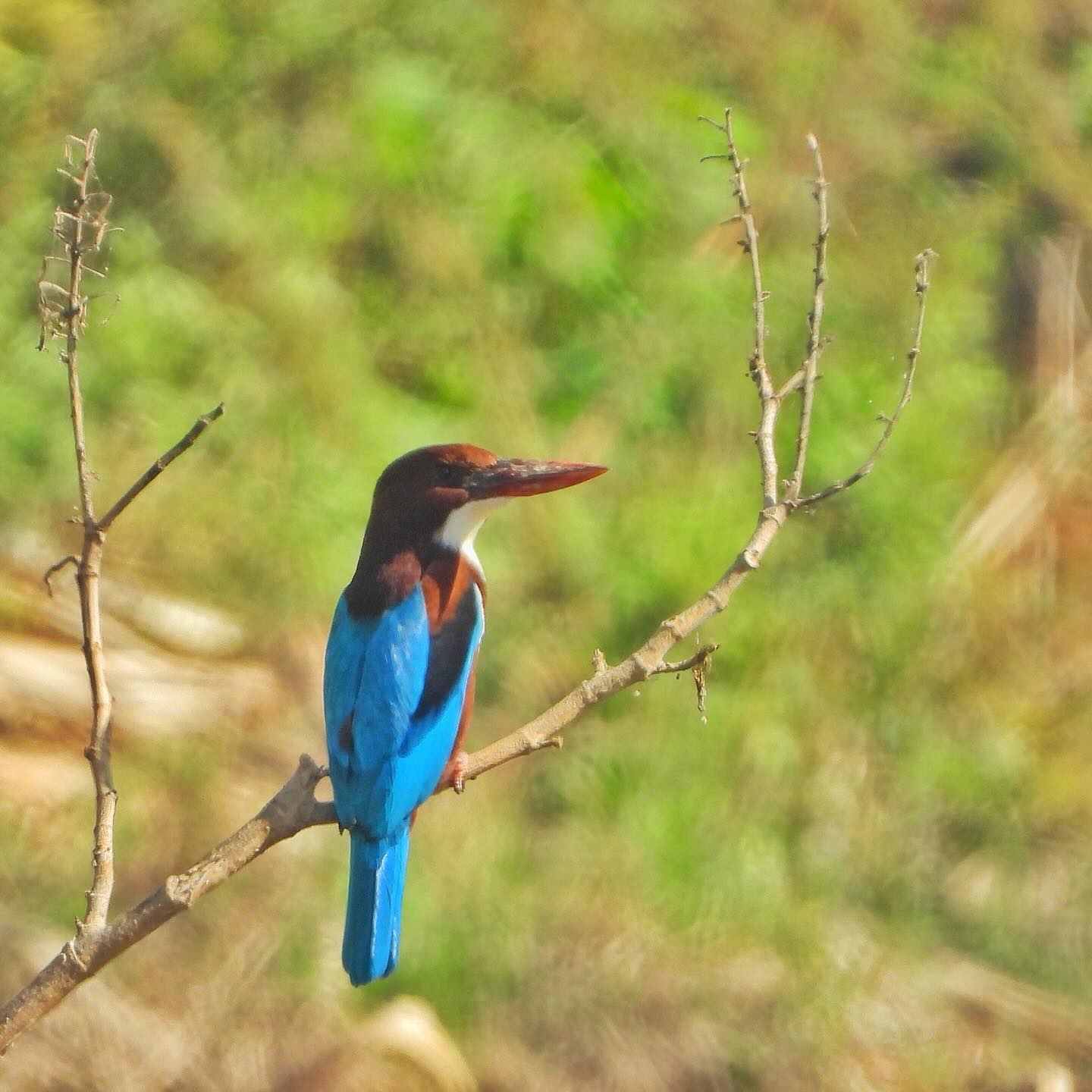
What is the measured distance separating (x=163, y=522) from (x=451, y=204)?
1.27m

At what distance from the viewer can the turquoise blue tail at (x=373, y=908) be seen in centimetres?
236

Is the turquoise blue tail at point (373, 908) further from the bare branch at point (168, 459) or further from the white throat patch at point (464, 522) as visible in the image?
the bare branch at point (168, 459)

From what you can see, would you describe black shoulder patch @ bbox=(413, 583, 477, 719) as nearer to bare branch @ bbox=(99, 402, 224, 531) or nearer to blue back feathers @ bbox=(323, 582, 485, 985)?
blue back feathers @ bbox=(323, 582, 485, 985)

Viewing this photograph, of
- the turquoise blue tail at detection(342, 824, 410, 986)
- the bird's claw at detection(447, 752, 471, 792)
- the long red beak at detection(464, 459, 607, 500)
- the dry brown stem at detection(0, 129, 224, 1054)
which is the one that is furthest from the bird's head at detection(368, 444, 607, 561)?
the dry brown stem at detection(0, 129, 224, 1054)

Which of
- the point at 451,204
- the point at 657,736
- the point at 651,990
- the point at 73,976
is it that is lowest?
the point at 73,976

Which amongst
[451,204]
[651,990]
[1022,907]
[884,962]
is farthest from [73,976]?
[451,204]

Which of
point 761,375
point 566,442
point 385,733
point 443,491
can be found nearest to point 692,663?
point 761,375

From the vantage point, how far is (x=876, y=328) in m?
4.94

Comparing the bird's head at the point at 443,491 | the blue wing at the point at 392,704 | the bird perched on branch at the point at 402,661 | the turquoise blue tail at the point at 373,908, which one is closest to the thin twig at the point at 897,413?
the bird perched on branch at the point at 402,661

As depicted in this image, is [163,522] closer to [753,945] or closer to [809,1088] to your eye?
[753,945]

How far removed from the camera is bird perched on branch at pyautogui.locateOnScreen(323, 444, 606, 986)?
2379 mm

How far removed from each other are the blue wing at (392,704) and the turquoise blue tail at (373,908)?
30 millimetres

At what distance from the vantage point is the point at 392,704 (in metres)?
2.48

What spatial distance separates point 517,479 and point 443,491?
125 millimetres
